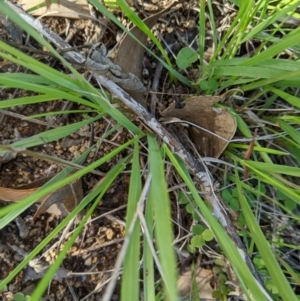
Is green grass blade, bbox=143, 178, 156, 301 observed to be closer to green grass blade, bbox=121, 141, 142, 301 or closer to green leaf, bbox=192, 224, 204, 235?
green grass blade, bbox=121, 141, 142, 301

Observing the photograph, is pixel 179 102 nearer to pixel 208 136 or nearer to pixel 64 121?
pixel 208 136

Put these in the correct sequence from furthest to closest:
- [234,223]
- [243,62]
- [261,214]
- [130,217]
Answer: [261,214], [234,223], [243,62], [130,217]

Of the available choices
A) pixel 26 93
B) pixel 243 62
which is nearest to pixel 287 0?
pixel 243 62

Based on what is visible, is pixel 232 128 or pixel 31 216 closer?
pixel 232 128

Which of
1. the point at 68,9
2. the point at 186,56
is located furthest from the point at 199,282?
the point at 68,9

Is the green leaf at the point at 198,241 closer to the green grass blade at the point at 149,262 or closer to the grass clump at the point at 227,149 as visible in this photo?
the grass clump at the point at 227,149

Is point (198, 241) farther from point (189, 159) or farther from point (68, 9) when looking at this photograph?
point (68, 9)

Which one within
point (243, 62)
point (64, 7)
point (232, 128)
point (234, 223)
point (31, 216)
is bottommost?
point (234, 223)
